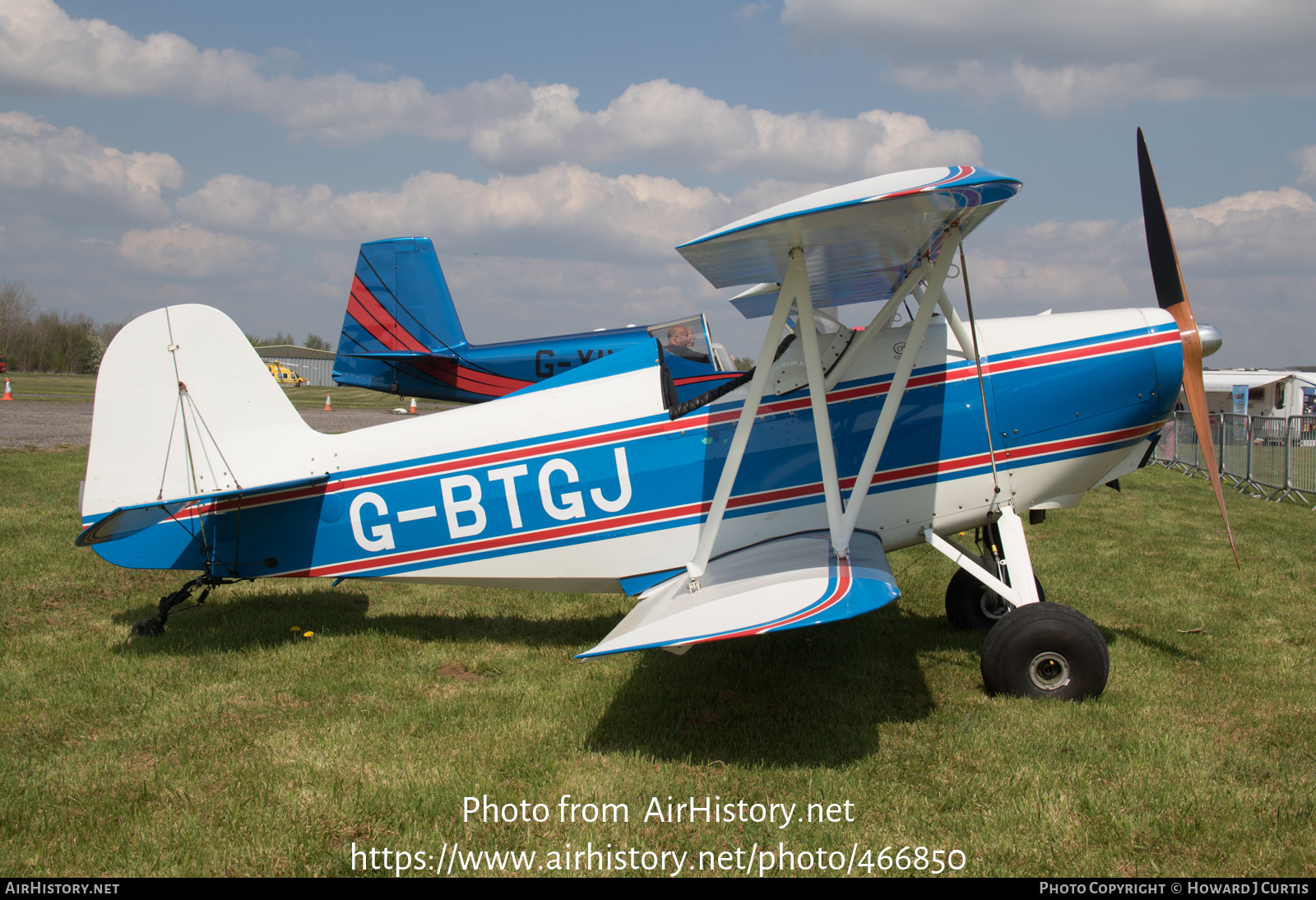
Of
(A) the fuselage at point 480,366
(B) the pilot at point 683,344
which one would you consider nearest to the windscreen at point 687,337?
(B) the pilot at point 683,344

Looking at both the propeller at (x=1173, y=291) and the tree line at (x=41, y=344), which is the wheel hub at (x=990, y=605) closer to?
the propeller at (x=1173, y=291)

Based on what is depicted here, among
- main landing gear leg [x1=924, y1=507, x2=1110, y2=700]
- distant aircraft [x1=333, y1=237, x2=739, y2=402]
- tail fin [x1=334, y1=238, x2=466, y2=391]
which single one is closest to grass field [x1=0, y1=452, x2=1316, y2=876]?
main landing gear leg [x1=924, y1=507, x2=1110, y2=700]

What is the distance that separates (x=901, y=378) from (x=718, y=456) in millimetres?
1143

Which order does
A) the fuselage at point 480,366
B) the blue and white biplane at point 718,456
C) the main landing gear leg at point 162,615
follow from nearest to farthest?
the blue and white biplane at point 718,456 < the main landing gear leg at point 162,615 < the fuselage at point 480,366

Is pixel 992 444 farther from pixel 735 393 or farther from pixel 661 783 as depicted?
pixel 661 783

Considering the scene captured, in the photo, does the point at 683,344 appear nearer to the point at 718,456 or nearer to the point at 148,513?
the point at 718,456

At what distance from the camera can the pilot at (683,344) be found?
7.98m

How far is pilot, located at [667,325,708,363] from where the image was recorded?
7980 mm

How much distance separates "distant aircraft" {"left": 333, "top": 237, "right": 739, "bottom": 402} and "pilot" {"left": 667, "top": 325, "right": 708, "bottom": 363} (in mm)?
3738

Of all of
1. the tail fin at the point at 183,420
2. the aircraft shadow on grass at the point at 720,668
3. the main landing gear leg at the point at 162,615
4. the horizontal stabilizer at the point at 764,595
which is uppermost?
the tail fin at the point at 183,420

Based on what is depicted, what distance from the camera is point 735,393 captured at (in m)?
4.79

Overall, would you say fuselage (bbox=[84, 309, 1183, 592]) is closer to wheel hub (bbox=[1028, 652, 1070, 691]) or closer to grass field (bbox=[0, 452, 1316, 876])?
grass field (bbox=[0, 452, 1316, 876])

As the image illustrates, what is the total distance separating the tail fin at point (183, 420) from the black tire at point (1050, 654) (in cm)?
437

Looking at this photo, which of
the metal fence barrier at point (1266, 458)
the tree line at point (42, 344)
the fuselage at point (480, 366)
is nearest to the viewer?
the fuselage at point (480, 366)
